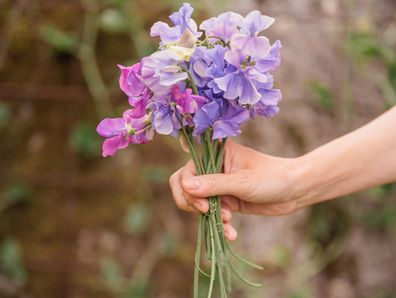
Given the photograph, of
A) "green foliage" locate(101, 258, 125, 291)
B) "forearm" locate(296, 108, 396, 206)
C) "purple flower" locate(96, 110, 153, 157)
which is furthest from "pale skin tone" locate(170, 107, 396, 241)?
"green foliage" locate(101, 258, 125, 291)

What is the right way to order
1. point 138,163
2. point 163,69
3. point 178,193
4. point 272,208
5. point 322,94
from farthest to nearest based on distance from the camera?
point 138,163, point 322,94, point 272,208, point 178,193, point 163,69

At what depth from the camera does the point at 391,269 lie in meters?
2.14

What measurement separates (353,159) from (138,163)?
103 centimetres

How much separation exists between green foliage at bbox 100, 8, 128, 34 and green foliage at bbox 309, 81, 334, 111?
2.06 ft

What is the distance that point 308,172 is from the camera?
4.10 ft

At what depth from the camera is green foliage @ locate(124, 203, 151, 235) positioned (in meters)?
2.11

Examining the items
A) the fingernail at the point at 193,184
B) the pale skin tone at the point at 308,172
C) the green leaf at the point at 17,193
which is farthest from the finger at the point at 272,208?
the green leaf at the point at 17,193

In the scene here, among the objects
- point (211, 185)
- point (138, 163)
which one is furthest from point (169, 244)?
point (211, 185)

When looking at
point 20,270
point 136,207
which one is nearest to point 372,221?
point 136,207

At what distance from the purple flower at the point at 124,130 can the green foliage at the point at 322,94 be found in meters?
1.10

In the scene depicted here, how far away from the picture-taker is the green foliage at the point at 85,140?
2.12 m

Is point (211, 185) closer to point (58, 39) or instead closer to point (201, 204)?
point (201, 204)

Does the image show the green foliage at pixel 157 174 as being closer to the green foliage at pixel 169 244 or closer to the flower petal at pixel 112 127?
the green foliage at pixel 169 244

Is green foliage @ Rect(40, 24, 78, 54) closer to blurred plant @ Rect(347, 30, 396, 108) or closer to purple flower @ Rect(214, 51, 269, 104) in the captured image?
blurred plant @ Rect(347, 30, 396, 108)
